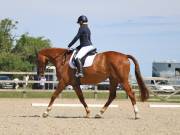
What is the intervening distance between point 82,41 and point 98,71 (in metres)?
0.93

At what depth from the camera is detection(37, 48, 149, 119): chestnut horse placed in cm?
1448

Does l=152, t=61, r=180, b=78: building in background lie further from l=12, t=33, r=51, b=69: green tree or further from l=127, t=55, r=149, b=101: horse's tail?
l=127, t=55, r=149, b=101: horse's tail

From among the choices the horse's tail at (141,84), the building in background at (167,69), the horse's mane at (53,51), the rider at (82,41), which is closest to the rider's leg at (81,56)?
the rider at (82,41)

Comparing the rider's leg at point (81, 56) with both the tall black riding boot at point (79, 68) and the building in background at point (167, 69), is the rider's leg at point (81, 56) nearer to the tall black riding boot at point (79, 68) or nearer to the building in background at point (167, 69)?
the tall black riding boot at point (79, 68)

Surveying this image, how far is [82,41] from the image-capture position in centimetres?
1443

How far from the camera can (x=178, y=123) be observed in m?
13.0

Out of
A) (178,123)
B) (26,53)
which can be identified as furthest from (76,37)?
(26,53)

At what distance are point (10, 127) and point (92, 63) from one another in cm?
403

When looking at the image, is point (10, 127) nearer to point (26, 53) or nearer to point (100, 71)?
point (100, 71)

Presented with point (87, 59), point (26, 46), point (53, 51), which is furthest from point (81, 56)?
point (26, 46)

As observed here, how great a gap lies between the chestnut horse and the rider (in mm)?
263

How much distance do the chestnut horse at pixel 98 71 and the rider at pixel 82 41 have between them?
26cm

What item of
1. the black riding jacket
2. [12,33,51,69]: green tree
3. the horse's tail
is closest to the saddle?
the black riding jacket

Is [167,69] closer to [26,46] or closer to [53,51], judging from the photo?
[26,46]
